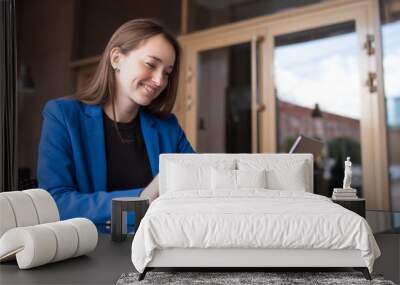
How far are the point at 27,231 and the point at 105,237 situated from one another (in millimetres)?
1020

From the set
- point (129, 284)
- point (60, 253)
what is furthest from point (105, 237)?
point (129, 284)

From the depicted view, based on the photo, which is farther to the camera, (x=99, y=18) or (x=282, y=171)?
(x=99, y=18)

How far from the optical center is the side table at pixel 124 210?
2895mm

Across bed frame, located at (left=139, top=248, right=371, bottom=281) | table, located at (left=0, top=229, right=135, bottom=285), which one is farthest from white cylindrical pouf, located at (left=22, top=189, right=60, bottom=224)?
bed frame, located at (left=139, top=248, right=371, bottom=281)

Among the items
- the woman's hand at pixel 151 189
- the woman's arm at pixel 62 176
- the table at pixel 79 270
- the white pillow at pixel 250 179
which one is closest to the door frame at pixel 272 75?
the white pillow at pixel 250 179

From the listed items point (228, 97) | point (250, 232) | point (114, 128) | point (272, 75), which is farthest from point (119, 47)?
point (228, 97)

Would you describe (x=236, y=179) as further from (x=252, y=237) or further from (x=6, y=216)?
(x=6, y=216)

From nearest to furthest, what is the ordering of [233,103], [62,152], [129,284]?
[129,284] → [62,152] → [233,103]

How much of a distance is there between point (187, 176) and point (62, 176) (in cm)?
84

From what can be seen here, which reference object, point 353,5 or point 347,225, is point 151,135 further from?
point 353,5

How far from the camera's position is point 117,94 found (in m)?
3.39

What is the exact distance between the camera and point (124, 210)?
114 inches

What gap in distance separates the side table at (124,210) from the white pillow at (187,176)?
0.96 feet

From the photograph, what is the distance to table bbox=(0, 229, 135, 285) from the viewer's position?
6.81ft
